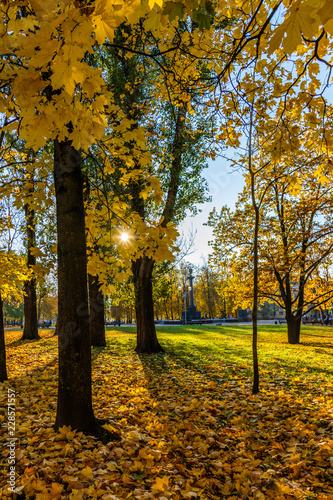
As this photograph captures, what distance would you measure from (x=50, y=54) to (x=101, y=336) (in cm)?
1086

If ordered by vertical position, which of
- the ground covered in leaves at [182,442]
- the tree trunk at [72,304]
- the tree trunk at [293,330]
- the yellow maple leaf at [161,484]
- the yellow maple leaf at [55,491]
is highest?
the tree trunk at [72,304]

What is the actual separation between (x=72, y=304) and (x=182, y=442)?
1.98 metres

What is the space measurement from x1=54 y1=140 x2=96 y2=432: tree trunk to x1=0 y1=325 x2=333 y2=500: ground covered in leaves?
0.25m

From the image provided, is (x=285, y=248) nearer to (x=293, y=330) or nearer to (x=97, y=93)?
(x=293, y=330)

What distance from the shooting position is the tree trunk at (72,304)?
3152 millimetres

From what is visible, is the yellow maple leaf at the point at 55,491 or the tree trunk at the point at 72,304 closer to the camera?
the yellow maple leaf at the point at 55,491

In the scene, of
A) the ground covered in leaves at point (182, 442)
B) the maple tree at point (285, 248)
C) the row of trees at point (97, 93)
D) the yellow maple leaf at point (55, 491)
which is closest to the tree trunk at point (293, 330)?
the maple tree at point (285, 248)

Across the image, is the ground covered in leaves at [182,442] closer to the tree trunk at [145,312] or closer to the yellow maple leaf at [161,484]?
the yellow maple leaf at [161,484]

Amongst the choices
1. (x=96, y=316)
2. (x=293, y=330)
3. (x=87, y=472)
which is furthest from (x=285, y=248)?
(x=87, y=472)

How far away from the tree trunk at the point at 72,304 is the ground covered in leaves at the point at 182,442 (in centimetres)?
25

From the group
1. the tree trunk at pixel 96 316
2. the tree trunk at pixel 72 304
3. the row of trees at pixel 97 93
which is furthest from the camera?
the tree trunk at pixel 96 316

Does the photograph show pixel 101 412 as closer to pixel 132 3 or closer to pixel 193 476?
pixel 193 476

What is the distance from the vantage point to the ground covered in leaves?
7.79 ft

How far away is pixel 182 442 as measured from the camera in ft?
10.6
